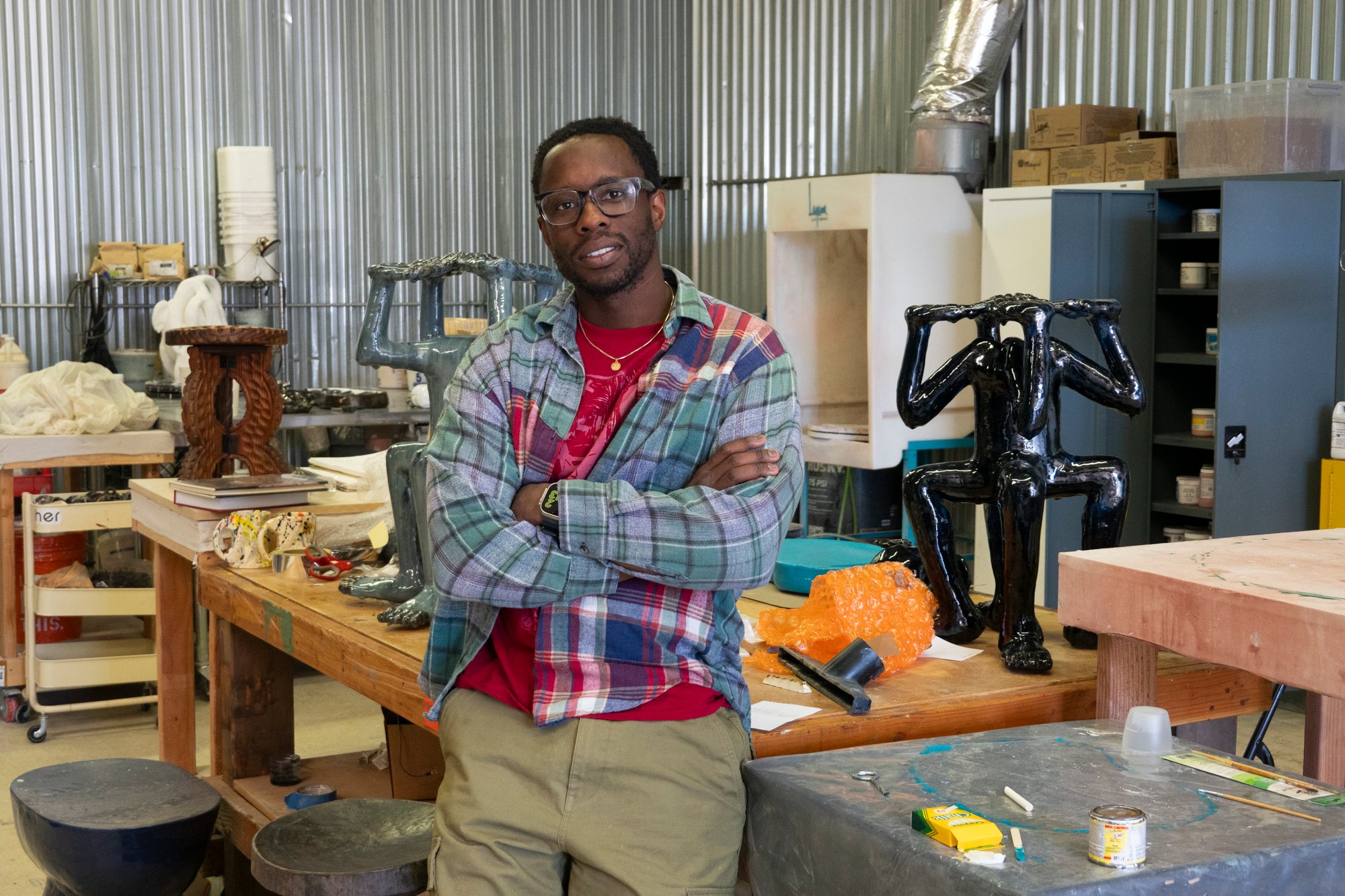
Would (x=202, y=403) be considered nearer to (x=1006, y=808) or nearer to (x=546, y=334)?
(x=546, y=334)

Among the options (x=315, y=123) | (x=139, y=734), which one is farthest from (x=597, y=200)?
(x=315, y=123)

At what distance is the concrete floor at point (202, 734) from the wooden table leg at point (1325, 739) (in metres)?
2.48

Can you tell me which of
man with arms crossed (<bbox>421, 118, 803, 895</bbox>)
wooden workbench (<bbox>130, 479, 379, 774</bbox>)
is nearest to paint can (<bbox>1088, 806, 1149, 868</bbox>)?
man with arms crossed (<bbox>421, 118, 803, 895</bbox>)

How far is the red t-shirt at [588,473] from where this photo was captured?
68.4 inches

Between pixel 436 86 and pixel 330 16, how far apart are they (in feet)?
2.39

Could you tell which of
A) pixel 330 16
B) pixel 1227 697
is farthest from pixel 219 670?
pixel 330 16

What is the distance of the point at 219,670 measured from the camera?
3.27 m

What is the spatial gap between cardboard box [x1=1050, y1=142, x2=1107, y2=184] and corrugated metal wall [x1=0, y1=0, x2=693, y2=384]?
3585mm

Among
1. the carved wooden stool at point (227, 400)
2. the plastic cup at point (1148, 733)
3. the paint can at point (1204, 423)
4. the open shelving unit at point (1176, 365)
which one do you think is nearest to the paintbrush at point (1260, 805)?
the plastic cup at point (1148, 733)

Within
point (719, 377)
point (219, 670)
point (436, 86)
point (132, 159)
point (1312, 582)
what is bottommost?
point (219, 670)

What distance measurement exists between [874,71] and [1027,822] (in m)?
6.57

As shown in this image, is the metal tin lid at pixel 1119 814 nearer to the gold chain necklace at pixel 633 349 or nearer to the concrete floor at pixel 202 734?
the gold chain necklace at pixel 633 349

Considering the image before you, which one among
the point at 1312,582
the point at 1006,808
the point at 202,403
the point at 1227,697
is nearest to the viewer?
the point at 1006,808

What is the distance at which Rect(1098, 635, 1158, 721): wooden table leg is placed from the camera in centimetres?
188
